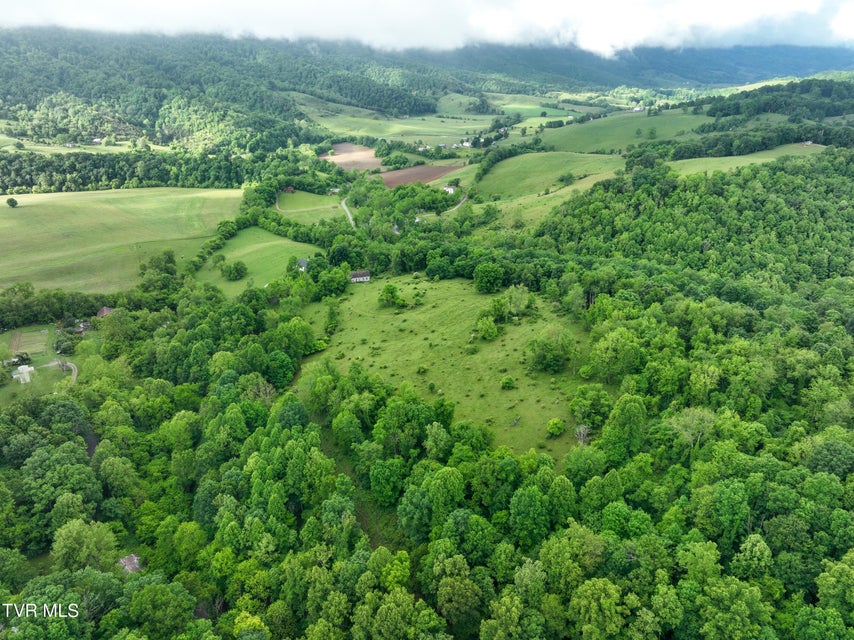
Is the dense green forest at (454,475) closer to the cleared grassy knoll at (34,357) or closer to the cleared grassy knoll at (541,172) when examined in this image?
the cleared grassy knoll at (34,357)

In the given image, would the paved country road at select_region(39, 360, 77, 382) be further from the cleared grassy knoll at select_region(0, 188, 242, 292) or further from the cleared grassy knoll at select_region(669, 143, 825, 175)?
the cleared grassy knoll at select_region(669, 143, 825, 175)

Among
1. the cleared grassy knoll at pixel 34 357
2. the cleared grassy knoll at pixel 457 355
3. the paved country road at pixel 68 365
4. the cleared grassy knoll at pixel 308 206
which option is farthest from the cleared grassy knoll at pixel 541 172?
the cleared grassy knoll at pixel 34 357

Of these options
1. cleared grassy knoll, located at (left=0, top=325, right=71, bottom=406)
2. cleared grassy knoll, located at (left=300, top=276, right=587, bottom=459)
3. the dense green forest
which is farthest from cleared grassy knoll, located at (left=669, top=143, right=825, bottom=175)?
cleared grassy knoll, located at (left=0, top=325, right=71, bottom=406)

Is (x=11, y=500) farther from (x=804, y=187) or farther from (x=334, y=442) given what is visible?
(x=804, y=187)

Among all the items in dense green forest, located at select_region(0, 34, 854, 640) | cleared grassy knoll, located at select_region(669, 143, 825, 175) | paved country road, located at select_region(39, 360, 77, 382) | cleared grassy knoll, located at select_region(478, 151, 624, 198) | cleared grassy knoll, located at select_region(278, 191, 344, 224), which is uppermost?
cleared grassy knoll, located at select_region(669, 143, 825, 175)

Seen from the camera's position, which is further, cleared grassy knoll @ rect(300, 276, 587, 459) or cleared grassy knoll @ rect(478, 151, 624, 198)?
cleared grassy knoll @ rect(478, 151, 624, 198)

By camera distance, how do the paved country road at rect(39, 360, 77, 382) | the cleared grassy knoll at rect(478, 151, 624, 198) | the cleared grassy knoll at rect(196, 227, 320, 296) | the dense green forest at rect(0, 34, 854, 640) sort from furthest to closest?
the cleared grassy knoll at rect(478, 151, 624, 198)
the cleared grassy knoll at rect(196, 227, 320, 296)
the paved country road at rect(39, 360, 77, 382)
the dense green forest at rect(0, 34, 854, 640)

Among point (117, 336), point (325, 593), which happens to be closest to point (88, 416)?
point (117, 336)
